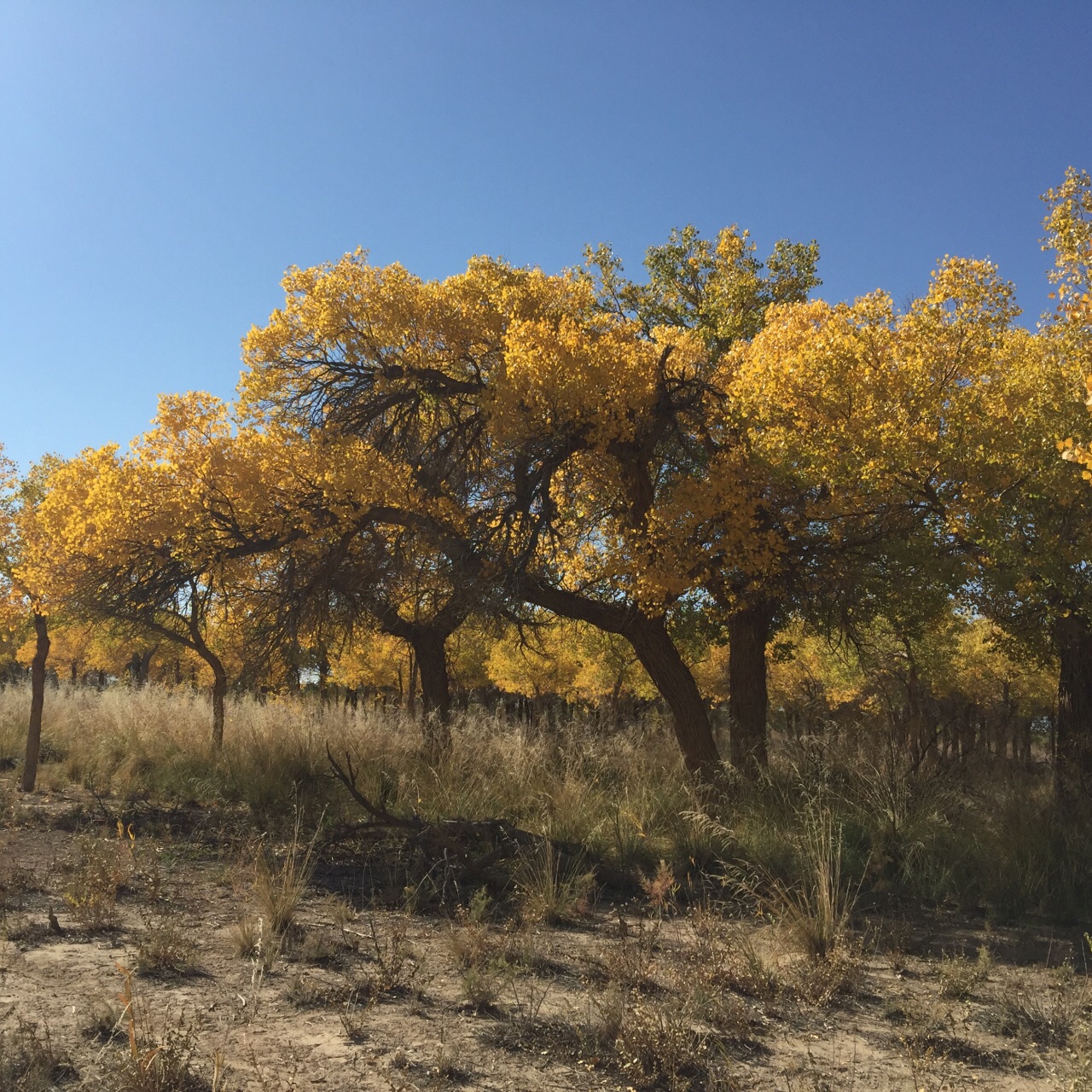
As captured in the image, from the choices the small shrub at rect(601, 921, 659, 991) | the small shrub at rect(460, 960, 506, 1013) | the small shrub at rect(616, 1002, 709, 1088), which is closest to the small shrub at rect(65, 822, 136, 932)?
the small shrub at rect(460, 960, 506, 1013)

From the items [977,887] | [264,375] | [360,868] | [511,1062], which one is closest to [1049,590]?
[977,887]

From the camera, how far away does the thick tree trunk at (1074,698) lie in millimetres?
10578

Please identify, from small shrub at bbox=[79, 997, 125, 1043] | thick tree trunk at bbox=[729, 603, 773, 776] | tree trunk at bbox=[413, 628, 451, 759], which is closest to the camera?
small shrub at bbox=[79, 997, 125, 1043]

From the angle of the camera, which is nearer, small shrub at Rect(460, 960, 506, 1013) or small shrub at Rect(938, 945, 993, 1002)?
small shrub at Rect(460, 960, 506, 1013)

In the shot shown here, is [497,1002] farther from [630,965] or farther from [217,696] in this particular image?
[217,696]

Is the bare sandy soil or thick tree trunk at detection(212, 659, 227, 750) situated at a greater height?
thick tree trunk at detection(212, 659, 227, 750)

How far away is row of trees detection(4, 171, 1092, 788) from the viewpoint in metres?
8.72

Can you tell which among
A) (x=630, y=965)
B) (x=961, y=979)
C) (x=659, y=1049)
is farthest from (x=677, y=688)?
(x=659, y=1049)

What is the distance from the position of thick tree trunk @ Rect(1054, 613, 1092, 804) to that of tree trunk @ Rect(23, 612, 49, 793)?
1211 cm

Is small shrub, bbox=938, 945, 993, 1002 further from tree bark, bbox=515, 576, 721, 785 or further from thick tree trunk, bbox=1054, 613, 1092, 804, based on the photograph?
thick tree trunk, bbox=1054, 613, 1092, 804

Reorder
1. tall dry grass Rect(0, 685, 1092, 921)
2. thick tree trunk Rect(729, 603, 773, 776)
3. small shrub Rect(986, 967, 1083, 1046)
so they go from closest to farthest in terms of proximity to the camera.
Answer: small shrub Rect(986, 967, 1083, 1046)
tall dry grass Rect(0, 685, 1092, 921)
thick tree trunk Rect(729, 603, 773, 776)

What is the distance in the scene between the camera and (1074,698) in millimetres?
11656

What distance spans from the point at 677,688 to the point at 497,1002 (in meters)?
6.92

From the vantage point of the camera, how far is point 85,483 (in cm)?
Result: 1145
